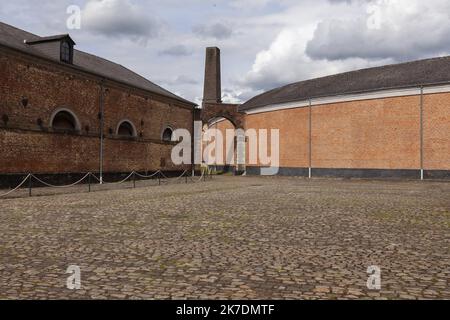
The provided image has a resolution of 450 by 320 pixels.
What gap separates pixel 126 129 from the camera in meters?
25.0

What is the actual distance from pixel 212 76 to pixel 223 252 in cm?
4066

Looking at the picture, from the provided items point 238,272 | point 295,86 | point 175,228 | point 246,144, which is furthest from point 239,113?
point 238,272

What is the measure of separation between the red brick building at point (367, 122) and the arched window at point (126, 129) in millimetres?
9245

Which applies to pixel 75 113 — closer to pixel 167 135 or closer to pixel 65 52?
pixel 65 52

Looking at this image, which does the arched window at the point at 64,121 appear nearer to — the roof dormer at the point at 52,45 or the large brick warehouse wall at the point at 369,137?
the roof dormer at the point at 52,45

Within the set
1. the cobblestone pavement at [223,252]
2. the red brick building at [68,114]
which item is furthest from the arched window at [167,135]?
the cobblestone pavement at [223,252]

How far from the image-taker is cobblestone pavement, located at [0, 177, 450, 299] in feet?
13.6

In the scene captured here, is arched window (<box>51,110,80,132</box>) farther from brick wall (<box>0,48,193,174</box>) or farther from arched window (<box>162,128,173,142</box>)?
arched window (<box>162,128,173,142</box>)

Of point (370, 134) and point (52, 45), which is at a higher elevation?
point (52, 45)

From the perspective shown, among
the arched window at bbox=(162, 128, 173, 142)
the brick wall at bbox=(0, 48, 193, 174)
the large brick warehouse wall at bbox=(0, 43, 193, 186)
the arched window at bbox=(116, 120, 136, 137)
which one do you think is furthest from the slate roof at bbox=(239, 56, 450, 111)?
the arched window at bbox=(116, 120, 136, 137)

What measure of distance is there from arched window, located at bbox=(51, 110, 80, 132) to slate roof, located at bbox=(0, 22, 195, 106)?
8.38ft

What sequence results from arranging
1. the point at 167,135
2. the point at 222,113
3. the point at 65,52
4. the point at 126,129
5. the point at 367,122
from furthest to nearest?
1. the point at 222,113
2. the point at 167,135
3. the point at 367,122
4. the point at 126,129
5. the point at 65,52

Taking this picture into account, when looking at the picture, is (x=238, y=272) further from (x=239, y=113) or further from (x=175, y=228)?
(x=239, y=113)

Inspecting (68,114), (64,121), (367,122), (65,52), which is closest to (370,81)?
(367,122)
